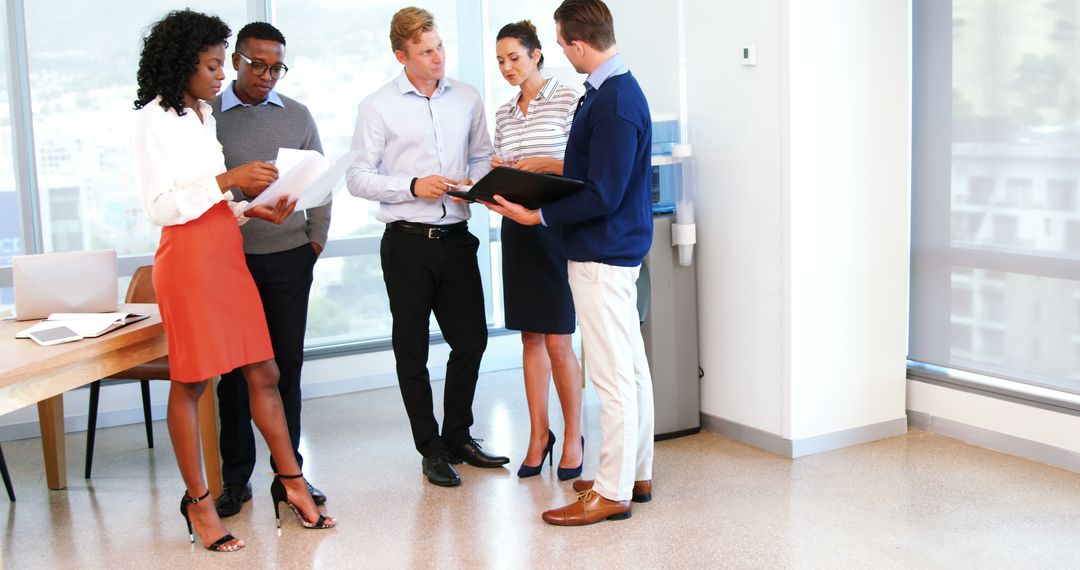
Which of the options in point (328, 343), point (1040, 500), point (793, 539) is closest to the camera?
point (793, 539)

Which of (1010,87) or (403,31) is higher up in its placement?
(403,31)

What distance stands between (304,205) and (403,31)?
77cm

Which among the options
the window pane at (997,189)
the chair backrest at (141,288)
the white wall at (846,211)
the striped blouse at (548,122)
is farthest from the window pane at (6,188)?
the window pane at (997,189)

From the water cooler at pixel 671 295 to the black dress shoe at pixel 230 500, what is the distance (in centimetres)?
170

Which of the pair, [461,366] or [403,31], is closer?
[403,31]

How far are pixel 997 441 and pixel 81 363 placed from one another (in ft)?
11.0

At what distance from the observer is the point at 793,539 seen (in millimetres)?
3295

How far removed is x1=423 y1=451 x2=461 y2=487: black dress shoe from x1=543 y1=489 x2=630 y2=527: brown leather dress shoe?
0.55 metres

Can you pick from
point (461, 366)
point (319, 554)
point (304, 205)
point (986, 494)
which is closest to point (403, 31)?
point (304, 205)

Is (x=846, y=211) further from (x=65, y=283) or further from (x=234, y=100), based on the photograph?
(x=65, y=283)

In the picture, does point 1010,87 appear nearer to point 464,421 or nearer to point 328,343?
point 464,421

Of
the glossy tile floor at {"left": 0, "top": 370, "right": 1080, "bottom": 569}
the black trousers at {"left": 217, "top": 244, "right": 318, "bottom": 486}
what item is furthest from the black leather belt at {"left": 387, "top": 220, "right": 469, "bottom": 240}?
the glossy tile floor at {"left": 0, "top": 370, "right": 1080, "bottom": 569}

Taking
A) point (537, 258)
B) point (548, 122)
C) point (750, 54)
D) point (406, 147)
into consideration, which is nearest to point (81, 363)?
point (406, 147)

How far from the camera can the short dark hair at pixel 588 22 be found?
128 inches
